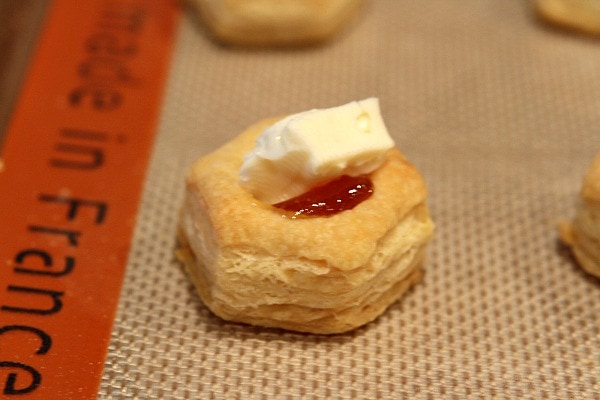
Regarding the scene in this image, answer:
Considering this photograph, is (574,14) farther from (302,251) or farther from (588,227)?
(302,251)

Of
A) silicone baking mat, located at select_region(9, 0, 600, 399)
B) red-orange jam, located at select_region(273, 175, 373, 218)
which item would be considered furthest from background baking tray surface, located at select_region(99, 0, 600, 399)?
red-orange jam, located at select_region(273, 175, 373, 218)

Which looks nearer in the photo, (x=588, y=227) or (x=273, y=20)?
(x=588, y=227)

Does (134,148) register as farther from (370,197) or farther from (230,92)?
(370,197)

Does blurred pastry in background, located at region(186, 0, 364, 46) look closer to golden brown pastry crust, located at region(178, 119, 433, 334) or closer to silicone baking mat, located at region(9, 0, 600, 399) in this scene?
silicone baking mat, located at region(9, 0, 600, 399)

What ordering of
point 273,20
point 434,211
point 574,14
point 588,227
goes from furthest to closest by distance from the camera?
point 574,14 → point 273,20 → point 434,211 → point 588,227

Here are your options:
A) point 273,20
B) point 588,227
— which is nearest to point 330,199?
point 588,227

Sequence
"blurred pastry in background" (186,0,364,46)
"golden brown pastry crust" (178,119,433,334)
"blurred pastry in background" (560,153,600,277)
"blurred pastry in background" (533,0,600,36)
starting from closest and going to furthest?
"golden brown pastry crust" (178,119,433,334), "blurred pastry in background" (560,153,600,277), "blurred pastry in background" (186,0,364,46), "blurred pastry in background" (533,0,600,36)

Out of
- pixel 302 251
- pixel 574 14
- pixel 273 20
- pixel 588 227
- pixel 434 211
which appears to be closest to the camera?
pixel 302 251
